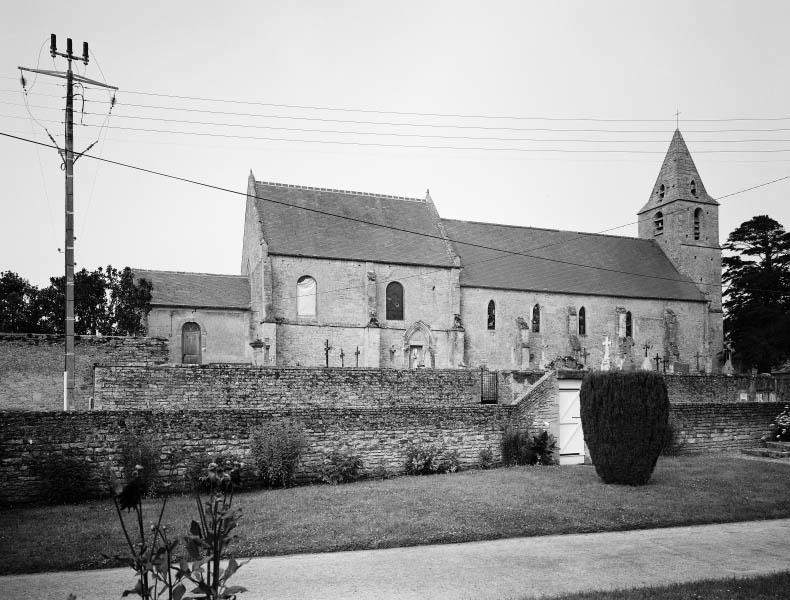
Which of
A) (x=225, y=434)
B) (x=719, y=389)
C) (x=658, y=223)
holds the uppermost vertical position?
(x=658, y=223)

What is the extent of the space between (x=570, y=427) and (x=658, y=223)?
1540 inches

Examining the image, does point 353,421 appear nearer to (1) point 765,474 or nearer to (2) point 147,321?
(1) point 765,474

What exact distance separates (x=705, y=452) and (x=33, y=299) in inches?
1176

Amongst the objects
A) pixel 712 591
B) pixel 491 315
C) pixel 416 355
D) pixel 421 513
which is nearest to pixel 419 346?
pixel 416 355

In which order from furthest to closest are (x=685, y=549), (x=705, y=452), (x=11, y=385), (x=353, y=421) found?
(x=11, y=385)
(x=705, y=452)
(x=353, y=421)
(x=685, y=549)

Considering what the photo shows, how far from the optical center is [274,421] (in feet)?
45.8

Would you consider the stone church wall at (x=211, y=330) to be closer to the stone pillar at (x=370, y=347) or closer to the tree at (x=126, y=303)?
the tree at (x=126, y=303)

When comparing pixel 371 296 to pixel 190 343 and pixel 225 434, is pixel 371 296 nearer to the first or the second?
pixel 190 343

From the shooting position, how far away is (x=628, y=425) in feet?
44.8

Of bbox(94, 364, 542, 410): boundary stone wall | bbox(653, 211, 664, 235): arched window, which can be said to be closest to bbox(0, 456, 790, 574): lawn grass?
bbox(94, 364, 542, 410): boundary stone wall

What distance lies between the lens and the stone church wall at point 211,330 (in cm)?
3231

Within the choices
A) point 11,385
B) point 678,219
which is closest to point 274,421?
point 11,385

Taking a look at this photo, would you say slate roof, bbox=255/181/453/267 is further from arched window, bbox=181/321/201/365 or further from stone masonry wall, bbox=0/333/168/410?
stone masonry wall, bbox=0/333/168/410

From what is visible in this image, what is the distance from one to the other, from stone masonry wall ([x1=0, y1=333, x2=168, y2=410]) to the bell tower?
42.7 m
